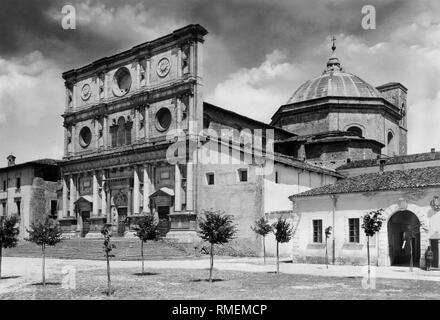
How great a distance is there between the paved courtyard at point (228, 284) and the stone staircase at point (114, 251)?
886cm

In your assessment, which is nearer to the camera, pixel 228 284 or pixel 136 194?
pixel 228 284

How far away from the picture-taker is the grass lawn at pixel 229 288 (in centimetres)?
1599

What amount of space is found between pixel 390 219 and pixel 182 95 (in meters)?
20.4

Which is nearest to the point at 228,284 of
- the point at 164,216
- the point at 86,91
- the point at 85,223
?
the point at 164,216

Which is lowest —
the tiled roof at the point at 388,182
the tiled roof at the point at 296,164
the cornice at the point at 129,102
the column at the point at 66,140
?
the tiled roof at the point at 388,182

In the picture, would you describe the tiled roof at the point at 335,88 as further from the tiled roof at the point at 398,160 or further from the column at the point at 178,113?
the column at the point at 178,113

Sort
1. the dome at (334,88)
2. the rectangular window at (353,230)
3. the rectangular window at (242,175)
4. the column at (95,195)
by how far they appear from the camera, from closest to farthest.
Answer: the rectangular window at (353,230) < the rectangular window at (242,175) < the column at (95,195) < the dome at (334,88)

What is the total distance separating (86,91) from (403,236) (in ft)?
110

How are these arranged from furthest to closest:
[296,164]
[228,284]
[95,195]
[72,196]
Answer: [72,196], [95,195], [296,164], [228,284]

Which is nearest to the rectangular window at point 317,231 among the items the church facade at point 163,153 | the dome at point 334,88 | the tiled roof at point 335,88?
the church facade at point 163,153

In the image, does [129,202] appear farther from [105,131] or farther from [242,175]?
[242,175]

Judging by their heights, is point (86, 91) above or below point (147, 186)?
above

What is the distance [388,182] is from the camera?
28625 millimetres
